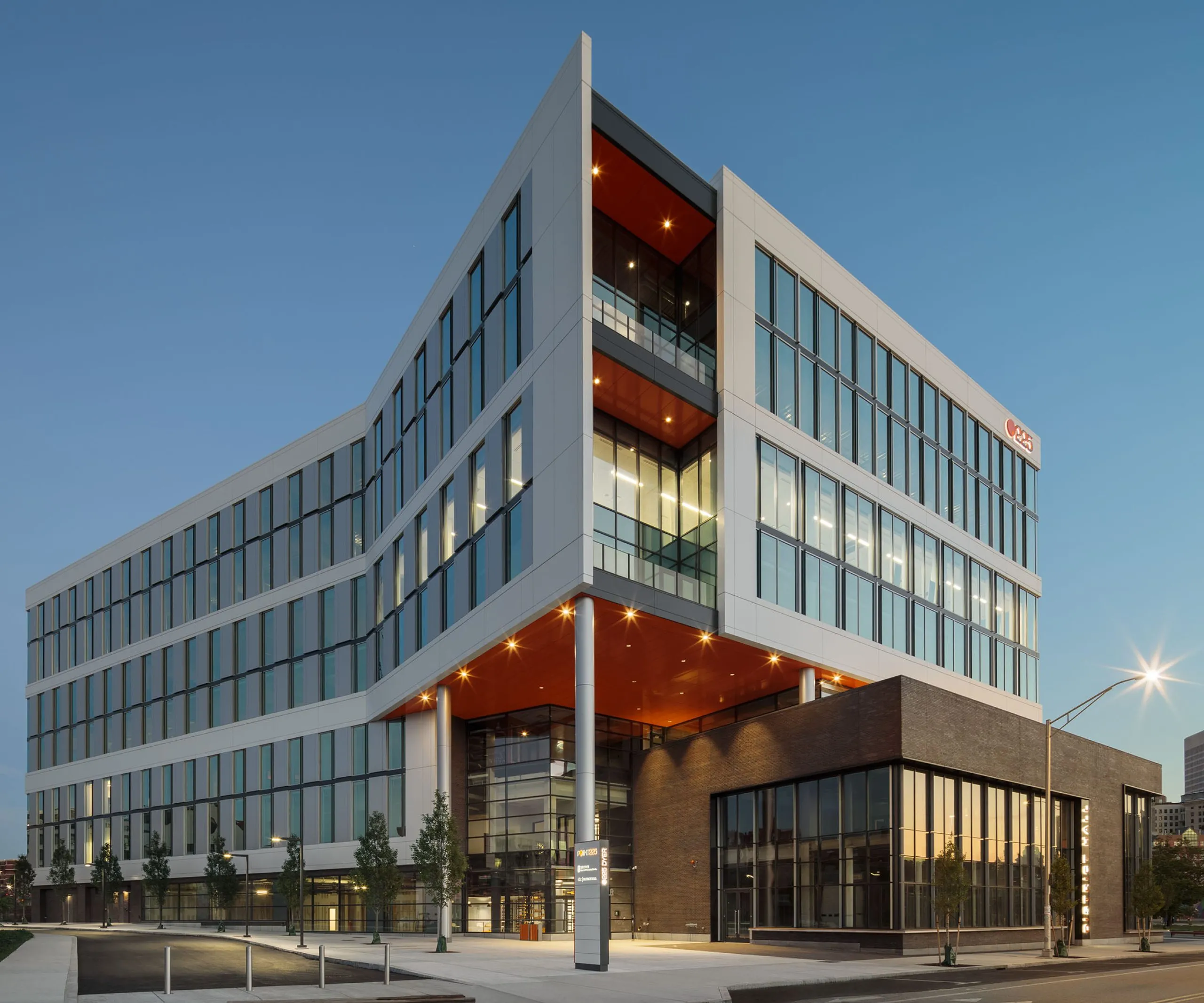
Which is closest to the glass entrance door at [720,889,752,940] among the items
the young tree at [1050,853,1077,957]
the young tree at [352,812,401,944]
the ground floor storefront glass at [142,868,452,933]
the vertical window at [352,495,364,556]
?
Answer: the young tree at [1050,853,1077,957]

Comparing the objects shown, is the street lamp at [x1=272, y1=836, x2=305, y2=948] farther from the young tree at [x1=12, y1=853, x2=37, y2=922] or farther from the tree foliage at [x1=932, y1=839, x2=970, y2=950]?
the young tree at [x1=12, y1=853, x2=37, y2=922]

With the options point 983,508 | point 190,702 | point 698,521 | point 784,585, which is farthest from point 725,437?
point 190,702

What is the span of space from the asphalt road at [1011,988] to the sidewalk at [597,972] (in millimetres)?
963

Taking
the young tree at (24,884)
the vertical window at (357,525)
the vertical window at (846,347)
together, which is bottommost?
the young tree at (24,884)

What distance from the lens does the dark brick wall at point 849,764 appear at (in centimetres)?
3844

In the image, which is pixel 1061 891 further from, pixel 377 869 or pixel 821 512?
pixel 377 869

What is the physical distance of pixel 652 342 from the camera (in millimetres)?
40438

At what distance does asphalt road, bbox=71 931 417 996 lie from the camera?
25.2 metres

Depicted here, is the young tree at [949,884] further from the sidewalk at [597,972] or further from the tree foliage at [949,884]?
the sidewalk at [597,972]

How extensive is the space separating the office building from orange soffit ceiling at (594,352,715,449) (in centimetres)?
15

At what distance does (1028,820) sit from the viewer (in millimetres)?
45750

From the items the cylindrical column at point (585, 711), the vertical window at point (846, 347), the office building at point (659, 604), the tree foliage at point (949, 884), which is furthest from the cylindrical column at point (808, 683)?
the vertical window at point (846, 347)

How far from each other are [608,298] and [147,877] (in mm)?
48016

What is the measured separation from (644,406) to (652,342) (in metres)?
2.50
